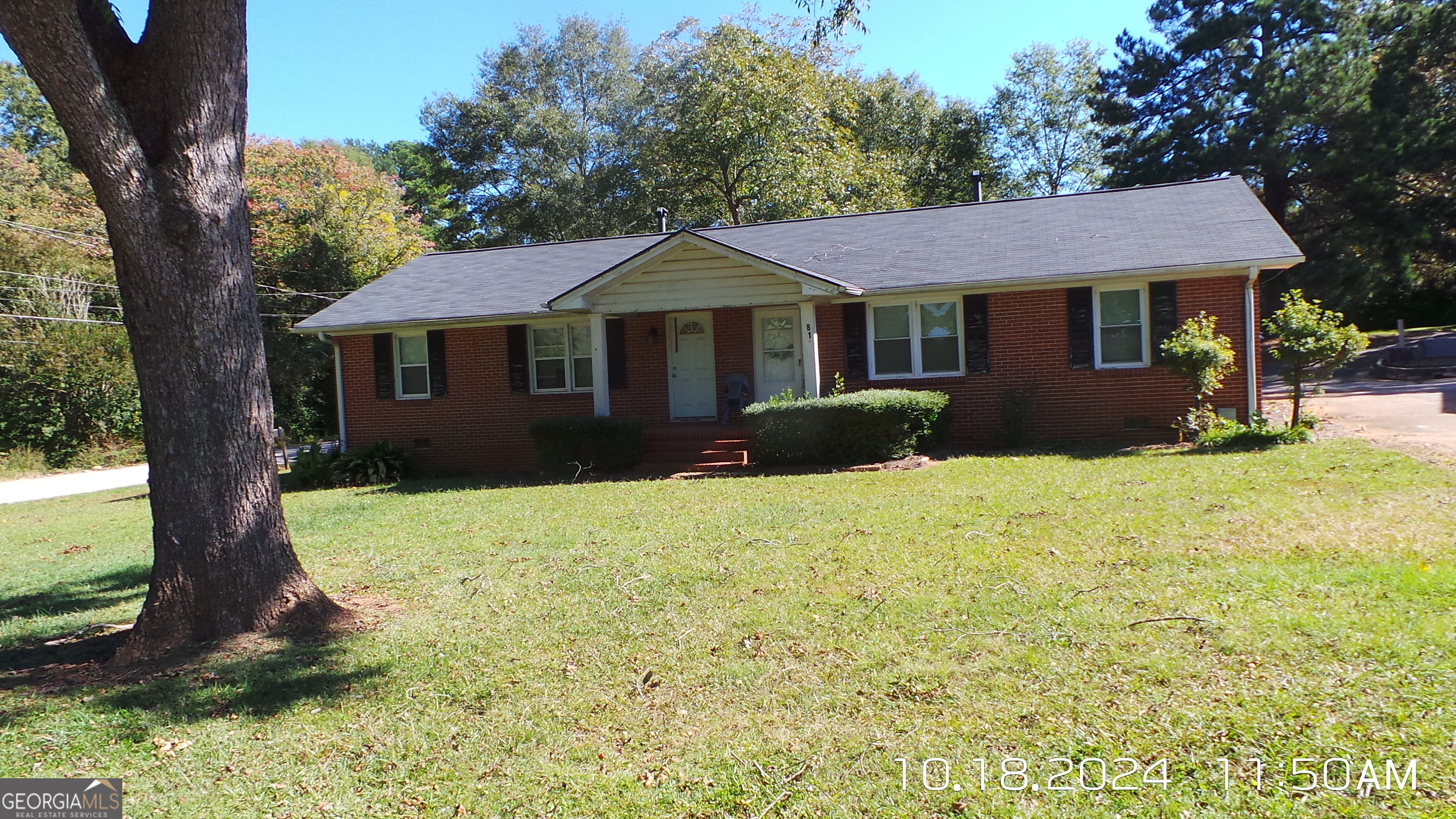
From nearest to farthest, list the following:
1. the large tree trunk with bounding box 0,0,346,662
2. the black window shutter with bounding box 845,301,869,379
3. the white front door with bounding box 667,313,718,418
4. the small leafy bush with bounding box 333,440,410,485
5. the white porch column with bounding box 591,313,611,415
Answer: the large tree trunk with bounding box 0,0,346,662 → the white porch column with bounding box 591,313,611,415 → the black window shutter with bounding box 845,301,869,379 → the small leafy bush with bounding box 333,440,410,485 → the white front door with bounding box 667,313,718,418

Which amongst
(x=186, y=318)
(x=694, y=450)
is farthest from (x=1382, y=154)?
(x=186, y=318)

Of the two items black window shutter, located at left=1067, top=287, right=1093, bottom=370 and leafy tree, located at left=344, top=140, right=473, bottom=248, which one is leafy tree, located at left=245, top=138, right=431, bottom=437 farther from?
black window shutter, located at left=1067, top=287, right=1093, bottom=370

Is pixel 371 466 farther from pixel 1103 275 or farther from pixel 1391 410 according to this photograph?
pixel 1391 410

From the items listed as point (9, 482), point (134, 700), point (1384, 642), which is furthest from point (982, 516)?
point (9, 482)

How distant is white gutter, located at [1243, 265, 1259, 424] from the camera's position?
13773mm

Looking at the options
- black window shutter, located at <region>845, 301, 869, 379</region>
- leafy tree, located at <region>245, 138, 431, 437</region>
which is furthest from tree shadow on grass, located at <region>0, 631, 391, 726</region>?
leafy tree, located at <region>245, 138, 431, 437</region>

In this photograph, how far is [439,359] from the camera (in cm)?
1739

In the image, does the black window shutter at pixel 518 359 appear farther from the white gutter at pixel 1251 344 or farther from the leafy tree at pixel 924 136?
the leafy tree at pixel 924 136

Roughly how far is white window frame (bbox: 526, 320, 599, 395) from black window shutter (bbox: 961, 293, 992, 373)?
681 centimetres

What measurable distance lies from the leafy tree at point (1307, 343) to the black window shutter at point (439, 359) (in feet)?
45.5

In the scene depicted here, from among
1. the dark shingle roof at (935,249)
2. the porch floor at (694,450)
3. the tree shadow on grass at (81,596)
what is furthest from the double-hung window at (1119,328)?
the tree shadow on grass at (81,596)

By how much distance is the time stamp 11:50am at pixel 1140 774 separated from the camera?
3.54 meters

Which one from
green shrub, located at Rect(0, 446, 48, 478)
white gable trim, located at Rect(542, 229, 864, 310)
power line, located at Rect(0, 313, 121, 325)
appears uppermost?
power line, located at Rect(0, 313, 121, 325)

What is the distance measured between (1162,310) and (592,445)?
30.3ft
